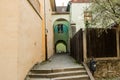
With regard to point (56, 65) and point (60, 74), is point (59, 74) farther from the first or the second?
point (56, 65)

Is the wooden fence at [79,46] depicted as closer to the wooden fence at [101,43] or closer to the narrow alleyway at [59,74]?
the wooden fence at [101,43]

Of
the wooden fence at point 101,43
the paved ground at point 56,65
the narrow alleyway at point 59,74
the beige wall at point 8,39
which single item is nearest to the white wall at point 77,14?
the paved ground at point 56,65

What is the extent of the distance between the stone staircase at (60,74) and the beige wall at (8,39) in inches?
79.8

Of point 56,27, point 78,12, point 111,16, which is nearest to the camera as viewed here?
point 111,16

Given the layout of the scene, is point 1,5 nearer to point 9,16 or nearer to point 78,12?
point 9,16

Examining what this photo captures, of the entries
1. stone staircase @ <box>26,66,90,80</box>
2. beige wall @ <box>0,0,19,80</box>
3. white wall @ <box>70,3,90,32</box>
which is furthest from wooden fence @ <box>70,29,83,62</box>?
white wall @ <box>70,3,90,32</box>

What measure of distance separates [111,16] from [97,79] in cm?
335

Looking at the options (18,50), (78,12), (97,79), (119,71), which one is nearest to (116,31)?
(119,71)

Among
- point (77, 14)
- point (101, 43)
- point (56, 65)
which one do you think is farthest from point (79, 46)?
point (77, 14)

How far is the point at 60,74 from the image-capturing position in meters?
12.4

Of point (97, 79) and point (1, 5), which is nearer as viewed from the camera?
point (1, 5)

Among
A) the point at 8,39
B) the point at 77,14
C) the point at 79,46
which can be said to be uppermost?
the point at 77,14

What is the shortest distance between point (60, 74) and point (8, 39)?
134 inches

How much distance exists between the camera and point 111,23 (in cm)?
1430
